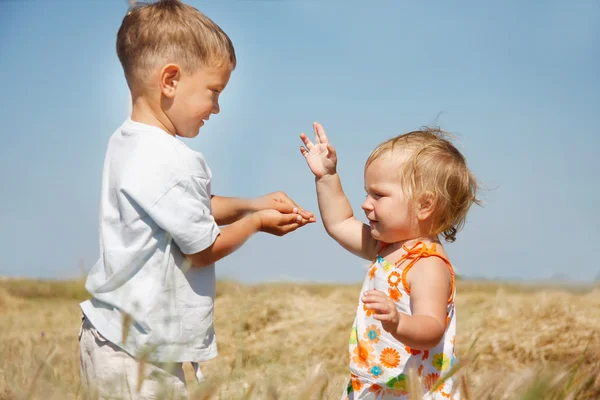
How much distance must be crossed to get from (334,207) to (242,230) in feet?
1.23

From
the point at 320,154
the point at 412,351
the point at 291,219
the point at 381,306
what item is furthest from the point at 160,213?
the point at 412,351

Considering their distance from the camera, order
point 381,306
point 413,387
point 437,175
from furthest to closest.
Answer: point 437,175, point 381,306, point 413,387

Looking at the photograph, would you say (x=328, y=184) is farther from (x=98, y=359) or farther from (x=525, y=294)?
(x=525, y=294)

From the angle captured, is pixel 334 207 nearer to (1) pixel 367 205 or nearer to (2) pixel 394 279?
(1) pixel 367 205

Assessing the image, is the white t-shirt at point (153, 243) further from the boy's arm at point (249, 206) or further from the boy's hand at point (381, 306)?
the boy's hand at point (381, 306)

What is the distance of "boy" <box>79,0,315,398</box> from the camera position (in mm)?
2105

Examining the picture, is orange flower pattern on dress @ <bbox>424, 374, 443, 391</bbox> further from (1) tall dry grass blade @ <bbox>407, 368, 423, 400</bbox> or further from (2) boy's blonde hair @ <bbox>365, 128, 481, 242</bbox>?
(1) tall dry grass blade @ <bbox>407, 368, 423, 400</bbox>

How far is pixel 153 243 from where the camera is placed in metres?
2.15

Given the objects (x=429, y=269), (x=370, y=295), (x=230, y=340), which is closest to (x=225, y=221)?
(x=429, y=269)

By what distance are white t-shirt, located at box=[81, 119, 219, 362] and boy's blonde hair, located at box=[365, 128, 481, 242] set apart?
0.63m

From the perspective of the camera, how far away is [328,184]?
2453 millimetres

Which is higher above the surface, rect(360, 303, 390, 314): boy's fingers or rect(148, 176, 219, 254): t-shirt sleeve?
rect(148, 176, 219, 254): t-shirt sleeve

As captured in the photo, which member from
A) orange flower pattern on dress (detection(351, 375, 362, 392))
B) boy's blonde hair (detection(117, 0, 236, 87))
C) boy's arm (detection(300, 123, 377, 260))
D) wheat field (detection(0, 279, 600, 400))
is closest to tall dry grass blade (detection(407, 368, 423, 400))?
orange flower pattern on dress (detection(351, 375, 362, 392))

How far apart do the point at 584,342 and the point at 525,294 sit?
1352 mm
